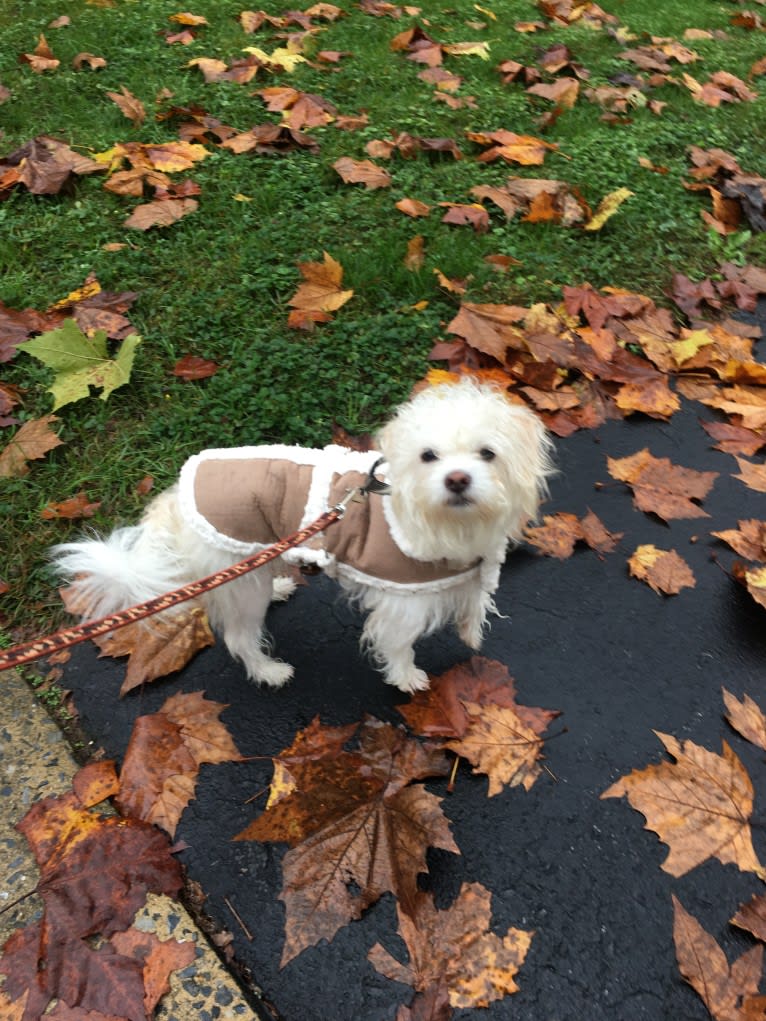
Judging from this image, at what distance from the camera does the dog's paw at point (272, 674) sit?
8.34 feet

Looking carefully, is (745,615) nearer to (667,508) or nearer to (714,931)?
(667,508)

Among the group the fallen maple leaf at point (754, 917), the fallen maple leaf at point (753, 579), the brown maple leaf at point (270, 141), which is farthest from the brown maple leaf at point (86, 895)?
the brown maple leaf at point (270, 141)

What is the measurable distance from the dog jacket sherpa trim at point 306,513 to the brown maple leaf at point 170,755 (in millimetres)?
659

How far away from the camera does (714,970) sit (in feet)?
6.13

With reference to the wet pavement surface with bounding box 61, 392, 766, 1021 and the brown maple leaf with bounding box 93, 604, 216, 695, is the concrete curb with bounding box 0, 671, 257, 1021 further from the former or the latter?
the brown maple leaf with bounding box 93, 604, 216, 695

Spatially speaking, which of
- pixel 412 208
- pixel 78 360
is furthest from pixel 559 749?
pixel 412 208

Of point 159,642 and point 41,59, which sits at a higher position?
point 41,59

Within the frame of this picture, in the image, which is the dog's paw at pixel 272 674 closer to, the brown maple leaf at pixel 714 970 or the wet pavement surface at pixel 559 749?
the wet pavement surface at pixel 559 749

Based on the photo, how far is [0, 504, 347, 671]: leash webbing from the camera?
154 centimetres

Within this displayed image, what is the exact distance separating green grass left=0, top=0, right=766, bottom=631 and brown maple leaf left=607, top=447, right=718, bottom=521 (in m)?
1.19

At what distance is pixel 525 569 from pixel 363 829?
1.34 metres

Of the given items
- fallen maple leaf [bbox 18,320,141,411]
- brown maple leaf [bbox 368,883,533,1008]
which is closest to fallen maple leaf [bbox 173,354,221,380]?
fallen maple leaf [bbox 18,320,141,411]

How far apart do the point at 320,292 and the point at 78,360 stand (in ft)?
4.51

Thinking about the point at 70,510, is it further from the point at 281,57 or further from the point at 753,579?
the point at 281,57
